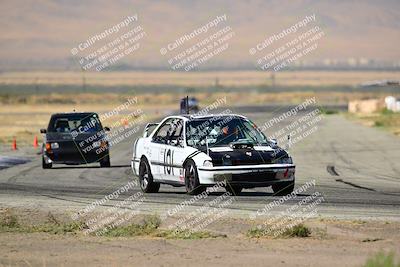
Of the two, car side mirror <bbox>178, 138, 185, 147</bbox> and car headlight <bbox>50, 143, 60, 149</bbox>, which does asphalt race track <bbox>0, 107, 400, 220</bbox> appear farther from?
car side mirror <bbox>178, 138, 185, 147</bbox>

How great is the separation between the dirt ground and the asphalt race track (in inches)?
72.4

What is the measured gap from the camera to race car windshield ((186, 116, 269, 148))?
738 inches

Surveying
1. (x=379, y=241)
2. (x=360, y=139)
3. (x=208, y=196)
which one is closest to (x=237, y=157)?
(x=208, y=196)

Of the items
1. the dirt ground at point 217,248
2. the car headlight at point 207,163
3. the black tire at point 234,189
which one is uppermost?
the car headlight at point 207,163

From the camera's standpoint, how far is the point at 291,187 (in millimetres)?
18688

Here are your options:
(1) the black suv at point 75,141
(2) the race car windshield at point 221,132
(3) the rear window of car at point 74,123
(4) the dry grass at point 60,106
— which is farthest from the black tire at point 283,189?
(4) the dry grass at point 60,106

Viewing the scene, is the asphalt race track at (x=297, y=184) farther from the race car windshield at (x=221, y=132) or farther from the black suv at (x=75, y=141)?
the race car windshield at (x=221, y=132)

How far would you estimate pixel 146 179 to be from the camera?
65.4 ft

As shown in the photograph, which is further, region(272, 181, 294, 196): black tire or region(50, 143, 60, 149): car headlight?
region(50, 143, 60, 149): car headlight

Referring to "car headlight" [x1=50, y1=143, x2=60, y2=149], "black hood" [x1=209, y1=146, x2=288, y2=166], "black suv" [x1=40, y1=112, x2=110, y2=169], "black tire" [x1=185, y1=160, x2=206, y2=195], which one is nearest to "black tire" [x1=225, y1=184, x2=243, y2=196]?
"black tire" [x1=185, y1=160, x2=206, y2=195]

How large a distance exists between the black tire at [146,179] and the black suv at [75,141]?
8331 millimetres

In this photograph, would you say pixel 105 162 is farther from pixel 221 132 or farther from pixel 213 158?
pixel 213 158

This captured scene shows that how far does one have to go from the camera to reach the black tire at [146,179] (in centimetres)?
1980

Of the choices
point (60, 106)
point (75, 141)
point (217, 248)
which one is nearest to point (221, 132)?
point (217, 248)
